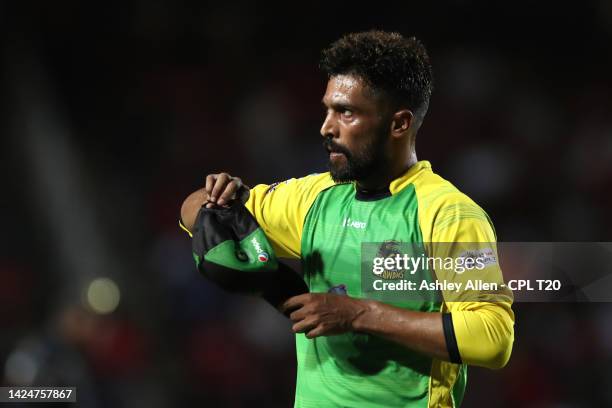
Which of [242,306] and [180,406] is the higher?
[242,306]

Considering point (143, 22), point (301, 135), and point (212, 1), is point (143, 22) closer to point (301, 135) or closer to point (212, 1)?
point (212, 1)

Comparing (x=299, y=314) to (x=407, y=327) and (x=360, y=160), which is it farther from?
(x=360, y=160)

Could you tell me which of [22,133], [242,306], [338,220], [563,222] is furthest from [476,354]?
[22,133]

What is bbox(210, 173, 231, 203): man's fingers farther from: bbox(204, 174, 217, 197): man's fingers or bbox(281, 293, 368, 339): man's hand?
bbox(281, 293, 368, 339): man's hand

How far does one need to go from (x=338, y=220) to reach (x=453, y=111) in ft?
11.3

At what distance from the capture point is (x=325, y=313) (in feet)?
6.40

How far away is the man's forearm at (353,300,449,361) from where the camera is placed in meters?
1.96

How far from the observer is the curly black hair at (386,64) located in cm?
224

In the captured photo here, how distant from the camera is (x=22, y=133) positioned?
5477 millimetres

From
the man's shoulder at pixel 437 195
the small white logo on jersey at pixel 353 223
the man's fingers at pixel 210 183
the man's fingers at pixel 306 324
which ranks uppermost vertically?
the man's fingers at pixel 210 183

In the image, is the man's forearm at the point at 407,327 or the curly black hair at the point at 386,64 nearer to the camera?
the man's forearm at the point at 407,327

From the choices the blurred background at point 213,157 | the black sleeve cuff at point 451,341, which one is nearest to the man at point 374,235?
the black sleeve cuff at point 451,341

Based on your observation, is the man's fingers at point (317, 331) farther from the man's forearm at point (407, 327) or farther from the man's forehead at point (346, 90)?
the man's forehead at point (346, 90)

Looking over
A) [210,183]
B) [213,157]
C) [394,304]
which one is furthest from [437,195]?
[213,157]
